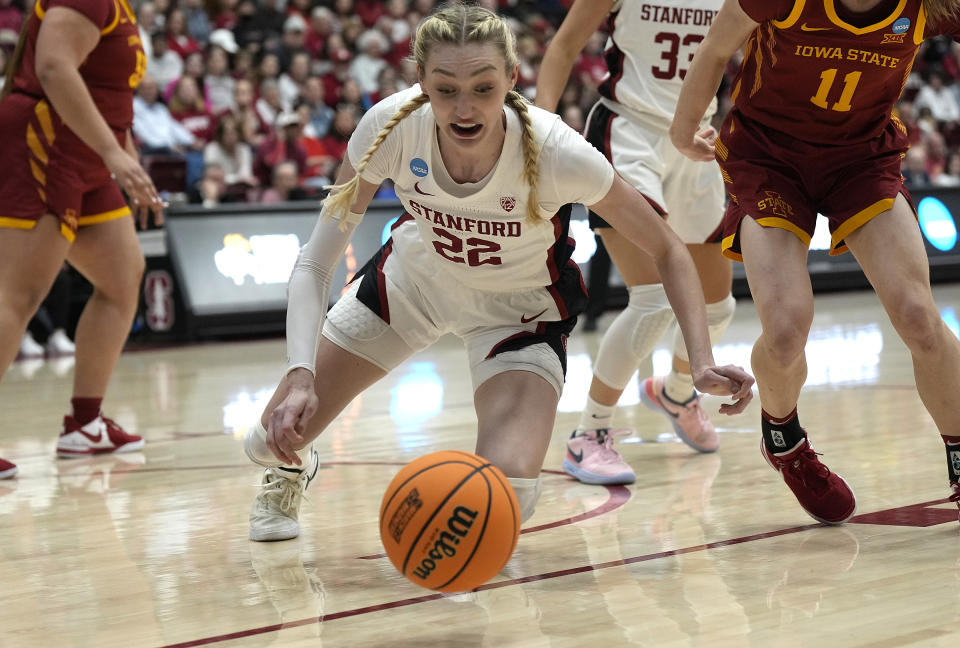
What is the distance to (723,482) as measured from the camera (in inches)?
165

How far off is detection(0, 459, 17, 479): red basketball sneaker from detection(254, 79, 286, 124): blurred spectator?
28.8ft

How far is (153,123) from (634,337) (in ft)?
28.0

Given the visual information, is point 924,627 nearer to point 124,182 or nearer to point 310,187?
point 124,182

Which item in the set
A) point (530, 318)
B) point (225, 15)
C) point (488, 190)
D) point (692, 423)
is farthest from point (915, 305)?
point (225, 15)

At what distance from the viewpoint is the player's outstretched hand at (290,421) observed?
2887mm

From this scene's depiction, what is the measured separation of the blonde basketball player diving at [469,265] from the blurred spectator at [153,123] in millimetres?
8608

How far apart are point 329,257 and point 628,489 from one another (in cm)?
151

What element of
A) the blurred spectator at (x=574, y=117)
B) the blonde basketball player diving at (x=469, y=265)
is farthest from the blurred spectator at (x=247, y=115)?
the blonde basketball player diving at (x=469, y=265)

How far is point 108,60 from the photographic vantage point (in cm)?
502

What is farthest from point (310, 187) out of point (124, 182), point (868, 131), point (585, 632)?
point (585, 632)

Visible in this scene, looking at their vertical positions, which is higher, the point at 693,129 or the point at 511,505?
the point at 693,129

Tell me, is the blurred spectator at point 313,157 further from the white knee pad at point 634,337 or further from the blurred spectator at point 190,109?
the white knee pad at point 634,337

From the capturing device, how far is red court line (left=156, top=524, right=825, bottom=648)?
8.38 ft

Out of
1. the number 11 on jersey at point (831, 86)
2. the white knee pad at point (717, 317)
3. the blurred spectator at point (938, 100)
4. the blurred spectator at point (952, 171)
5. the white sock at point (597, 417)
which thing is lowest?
the blurred spectator at point (952, 171)
